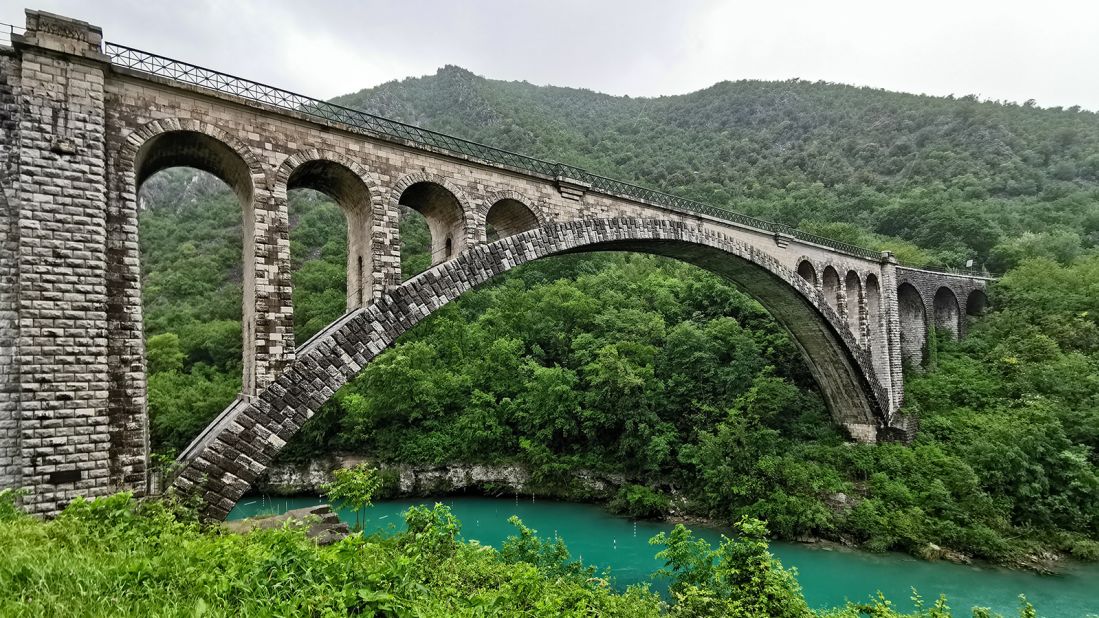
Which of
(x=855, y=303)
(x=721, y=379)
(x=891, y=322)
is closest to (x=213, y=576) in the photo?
(x=721, y=379)

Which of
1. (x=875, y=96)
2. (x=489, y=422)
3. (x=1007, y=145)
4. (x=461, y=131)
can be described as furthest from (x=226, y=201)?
(x=875, y=96)

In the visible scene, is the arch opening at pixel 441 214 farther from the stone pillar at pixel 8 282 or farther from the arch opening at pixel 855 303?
the arch opening at pixel 855 303

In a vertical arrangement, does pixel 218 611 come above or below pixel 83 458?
below

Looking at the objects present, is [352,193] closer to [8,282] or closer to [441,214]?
[441,214]

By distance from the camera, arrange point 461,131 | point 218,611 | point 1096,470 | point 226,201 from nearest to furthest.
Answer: point 218,611
point 1096,470
point 226,201
point 461,131

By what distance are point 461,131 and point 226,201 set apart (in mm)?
25031

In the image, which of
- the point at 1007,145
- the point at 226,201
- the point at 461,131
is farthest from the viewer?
the point at 461,131

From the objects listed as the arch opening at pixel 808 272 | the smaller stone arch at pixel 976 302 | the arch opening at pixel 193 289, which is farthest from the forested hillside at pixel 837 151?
the arch opening at pixel 193 289

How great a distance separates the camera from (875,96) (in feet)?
226

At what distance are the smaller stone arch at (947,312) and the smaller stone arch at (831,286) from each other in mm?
8818

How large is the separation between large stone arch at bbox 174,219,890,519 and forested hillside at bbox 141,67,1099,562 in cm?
242

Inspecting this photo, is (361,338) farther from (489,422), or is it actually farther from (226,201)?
(226,201)

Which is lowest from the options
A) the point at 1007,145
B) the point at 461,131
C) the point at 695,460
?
the point at 695,460

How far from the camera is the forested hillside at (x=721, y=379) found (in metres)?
15.0
